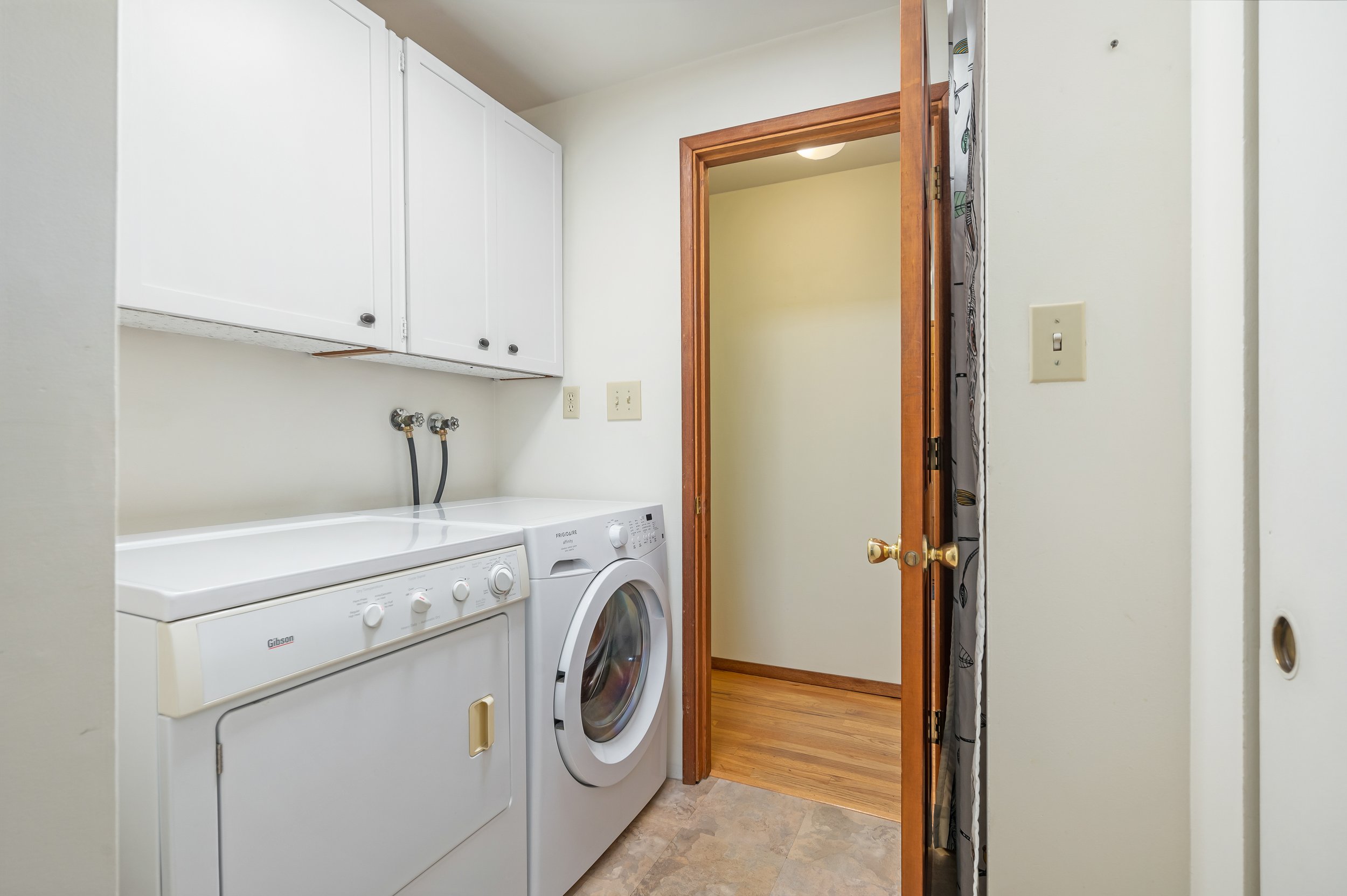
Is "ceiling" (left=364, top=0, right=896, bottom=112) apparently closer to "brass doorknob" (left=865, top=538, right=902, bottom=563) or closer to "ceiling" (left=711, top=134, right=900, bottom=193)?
"ceiling" (left=711, top=134, right=900, bottom=193)

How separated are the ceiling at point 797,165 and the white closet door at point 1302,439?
2101mm

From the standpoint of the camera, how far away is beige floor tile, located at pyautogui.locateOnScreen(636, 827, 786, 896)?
1.50m

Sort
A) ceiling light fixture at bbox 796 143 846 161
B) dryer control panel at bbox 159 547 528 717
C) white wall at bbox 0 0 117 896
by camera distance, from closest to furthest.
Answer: white wall at bbox 0 0 117 896 < dryer control panel at bbox 159 547 528 717 < ceiling light fixture at bbox 796 143 846 161

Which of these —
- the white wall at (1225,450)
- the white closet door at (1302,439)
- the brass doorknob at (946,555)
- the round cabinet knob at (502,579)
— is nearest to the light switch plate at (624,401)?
the round cabinet knob at (502,579)

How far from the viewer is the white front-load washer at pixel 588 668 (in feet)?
4.50

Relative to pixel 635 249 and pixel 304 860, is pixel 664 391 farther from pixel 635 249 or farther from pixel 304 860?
pixel 304 860

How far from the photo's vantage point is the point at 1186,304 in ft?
2.59

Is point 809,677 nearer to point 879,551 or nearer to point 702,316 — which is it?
point 702,316

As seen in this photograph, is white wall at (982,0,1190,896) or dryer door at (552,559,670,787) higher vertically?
white wall at (982,0,1190,896)

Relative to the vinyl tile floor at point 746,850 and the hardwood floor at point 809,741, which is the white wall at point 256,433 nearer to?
the vinyl tile floor at point 746,850

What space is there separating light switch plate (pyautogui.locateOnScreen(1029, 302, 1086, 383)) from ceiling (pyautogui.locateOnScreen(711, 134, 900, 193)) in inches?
73.4

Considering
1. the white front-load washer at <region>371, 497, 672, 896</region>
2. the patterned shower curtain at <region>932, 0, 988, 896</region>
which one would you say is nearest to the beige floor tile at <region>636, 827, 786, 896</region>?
the white front-load washer at <region>371, 497, 672, 896</region>

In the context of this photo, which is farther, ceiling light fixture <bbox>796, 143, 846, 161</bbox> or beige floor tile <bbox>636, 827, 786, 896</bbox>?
ceiling light fixture <bbox>796, 143, 846, 161</bbox>

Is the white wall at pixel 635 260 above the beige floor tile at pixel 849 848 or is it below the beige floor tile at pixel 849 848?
above
